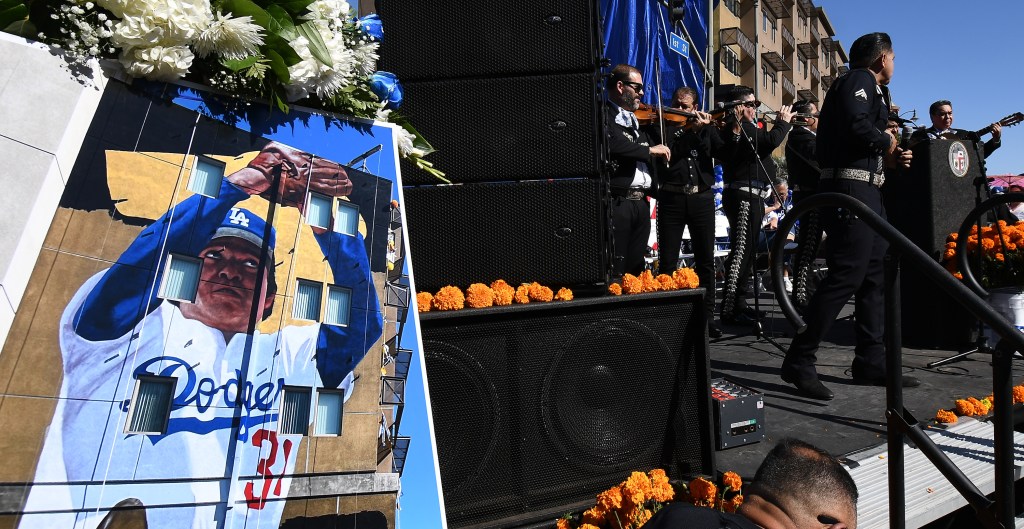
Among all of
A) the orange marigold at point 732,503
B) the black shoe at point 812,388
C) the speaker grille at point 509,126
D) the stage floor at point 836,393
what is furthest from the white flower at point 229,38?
the black shoe at point 812,388

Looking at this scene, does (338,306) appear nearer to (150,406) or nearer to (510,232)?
(150,406)

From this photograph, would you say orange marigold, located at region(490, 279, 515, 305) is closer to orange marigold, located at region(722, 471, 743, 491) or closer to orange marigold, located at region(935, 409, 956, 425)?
orange marigold, located at region(722, 471, 743, 491)

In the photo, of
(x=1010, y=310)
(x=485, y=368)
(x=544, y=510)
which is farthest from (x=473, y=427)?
(x=1010, y=310)

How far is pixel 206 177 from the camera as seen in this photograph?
4.91 feet

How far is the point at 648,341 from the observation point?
245 cm

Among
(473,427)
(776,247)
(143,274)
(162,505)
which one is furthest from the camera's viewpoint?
(776,247)

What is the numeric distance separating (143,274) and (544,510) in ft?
4.84

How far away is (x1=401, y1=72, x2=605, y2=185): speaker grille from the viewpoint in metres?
2.47

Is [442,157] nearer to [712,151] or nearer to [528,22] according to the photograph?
[528,22]

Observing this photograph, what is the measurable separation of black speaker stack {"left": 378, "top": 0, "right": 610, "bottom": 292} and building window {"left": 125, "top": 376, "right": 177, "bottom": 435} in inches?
48.6

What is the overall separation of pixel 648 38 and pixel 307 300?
Result: 808cm

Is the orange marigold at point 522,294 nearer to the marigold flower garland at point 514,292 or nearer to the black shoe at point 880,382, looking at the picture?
the marigold flower garland at point 514,292

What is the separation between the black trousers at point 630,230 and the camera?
426cm

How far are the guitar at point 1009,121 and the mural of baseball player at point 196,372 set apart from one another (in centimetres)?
551
